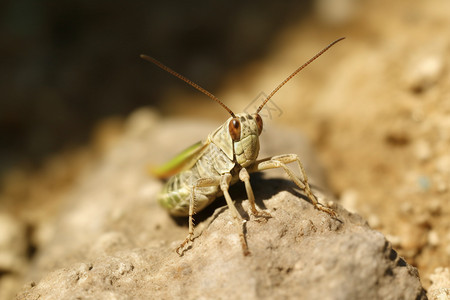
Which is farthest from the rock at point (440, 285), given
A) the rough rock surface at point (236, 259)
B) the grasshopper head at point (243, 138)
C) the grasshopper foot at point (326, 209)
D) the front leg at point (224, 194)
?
the grasshopper head at point (243, 138)

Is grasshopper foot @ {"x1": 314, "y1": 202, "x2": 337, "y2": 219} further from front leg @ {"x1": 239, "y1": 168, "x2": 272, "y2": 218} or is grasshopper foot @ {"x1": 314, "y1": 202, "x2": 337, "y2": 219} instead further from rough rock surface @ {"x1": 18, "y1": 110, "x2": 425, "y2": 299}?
front leg @ {"x1": 239, "y1": 168, "x2": 272, "y2": 218}

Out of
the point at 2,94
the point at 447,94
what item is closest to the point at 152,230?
the point at 447,94

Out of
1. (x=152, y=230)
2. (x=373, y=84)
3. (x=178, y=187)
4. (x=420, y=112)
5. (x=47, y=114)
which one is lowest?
(x=420, y=112)

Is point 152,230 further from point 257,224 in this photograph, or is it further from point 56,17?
point 56,17

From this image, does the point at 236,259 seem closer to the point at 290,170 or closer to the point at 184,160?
the point at 290,170

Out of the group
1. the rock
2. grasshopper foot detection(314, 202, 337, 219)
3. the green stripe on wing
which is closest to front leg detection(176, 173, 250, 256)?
the green stripe on wing

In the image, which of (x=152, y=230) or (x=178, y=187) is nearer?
(x=178, y=187)

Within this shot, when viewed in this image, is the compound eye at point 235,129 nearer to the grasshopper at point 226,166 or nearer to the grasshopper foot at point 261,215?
the grasshopper at point 226,166
